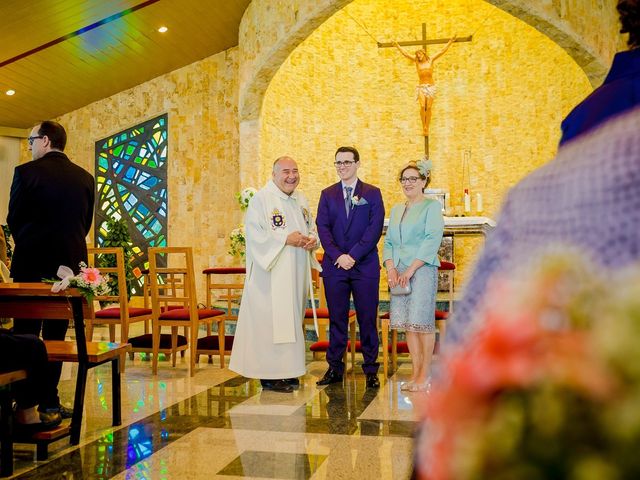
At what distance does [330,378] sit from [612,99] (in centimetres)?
414

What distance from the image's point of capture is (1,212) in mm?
11383

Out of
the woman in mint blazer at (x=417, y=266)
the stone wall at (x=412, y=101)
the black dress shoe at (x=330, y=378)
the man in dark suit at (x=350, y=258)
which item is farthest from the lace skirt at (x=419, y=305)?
the stone wall at (x=412, y=101)

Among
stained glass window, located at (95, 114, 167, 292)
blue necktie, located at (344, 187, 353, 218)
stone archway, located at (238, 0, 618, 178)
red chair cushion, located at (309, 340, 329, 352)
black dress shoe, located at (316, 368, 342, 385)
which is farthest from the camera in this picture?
stained glass window, located at (95, 114, 167, 292)

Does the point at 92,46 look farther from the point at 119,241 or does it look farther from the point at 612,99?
the point at 612,99

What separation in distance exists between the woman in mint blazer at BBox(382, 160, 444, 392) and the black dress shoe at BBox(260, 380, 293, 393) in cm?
82

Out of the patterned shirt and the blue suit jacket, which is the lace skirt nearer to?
the blue suit jacket

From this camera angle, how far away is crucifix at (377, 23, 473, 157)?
959 centimetres

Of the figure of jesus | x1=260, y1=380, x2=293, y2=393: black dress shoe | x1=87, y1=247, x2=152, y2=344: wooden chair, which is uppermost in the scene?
the figure of jesus

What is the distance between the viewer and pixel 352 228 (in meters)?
5.10

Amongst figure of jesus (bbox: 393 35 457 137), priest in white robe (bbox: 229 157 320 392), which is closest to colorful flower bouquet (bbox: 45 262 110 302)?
priest in white robe (bbox: 229 157 320 392)

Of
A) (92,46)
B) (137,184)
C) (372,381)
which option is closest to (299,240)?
(372,381)

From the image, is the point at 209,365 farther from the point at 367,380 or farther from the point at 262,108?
the point at 262,108

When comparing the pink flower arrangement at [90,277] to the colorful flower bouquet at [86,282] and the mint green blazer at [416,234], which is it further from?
the mint green blazer at [416,234]

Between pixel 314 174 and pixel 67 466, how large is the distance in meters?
7.94
